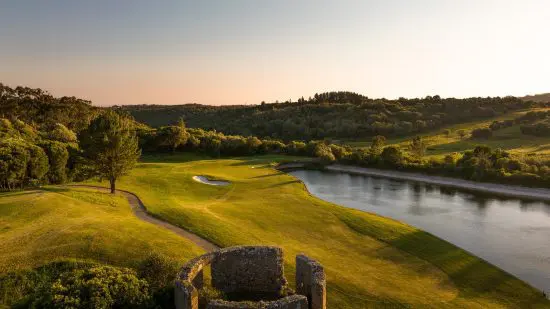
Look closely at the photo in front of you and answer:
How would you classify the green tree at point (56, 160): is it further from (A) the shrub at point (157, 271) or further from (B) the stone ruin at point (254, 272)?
(B) the stone ruin at point (254, 272)

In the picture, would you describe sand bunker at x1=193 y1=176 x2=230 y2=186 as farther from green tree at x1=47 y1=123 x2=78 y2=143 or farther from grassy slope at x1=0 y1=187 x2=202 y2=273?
green tree at x1=47 y1=123 x2=78 y2=143

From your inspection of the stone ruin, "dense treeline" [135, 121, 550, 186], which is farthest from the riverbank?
the stone ruin

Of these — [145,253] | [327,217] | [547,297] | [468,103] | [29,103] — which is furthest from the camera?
[468,103]

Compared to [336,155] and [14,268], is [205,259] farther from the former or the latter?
[336,155]

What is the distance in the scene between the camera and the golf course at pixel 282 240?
25.6 meters

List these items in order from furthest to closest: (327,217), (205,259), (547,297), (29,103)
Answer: (29,103), (327,217), (547,297), (205,259)

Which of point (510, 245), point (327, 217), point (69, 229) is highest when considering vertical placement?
point (69, 229)

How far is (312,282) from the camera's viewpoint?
1927 cm

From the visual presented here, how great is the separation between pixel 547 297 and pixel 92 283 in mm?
30756

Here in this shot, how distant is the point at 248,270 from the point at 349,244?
1664 centimetres

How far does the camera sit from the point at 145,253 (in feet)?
86.0

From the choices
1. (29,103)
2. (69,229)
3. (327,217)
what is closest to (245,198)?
(327,217)

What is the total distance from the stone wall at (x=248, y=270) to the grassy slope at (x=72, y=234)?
599 cm

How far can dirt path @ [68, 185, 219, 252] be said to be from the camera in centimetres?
3117
